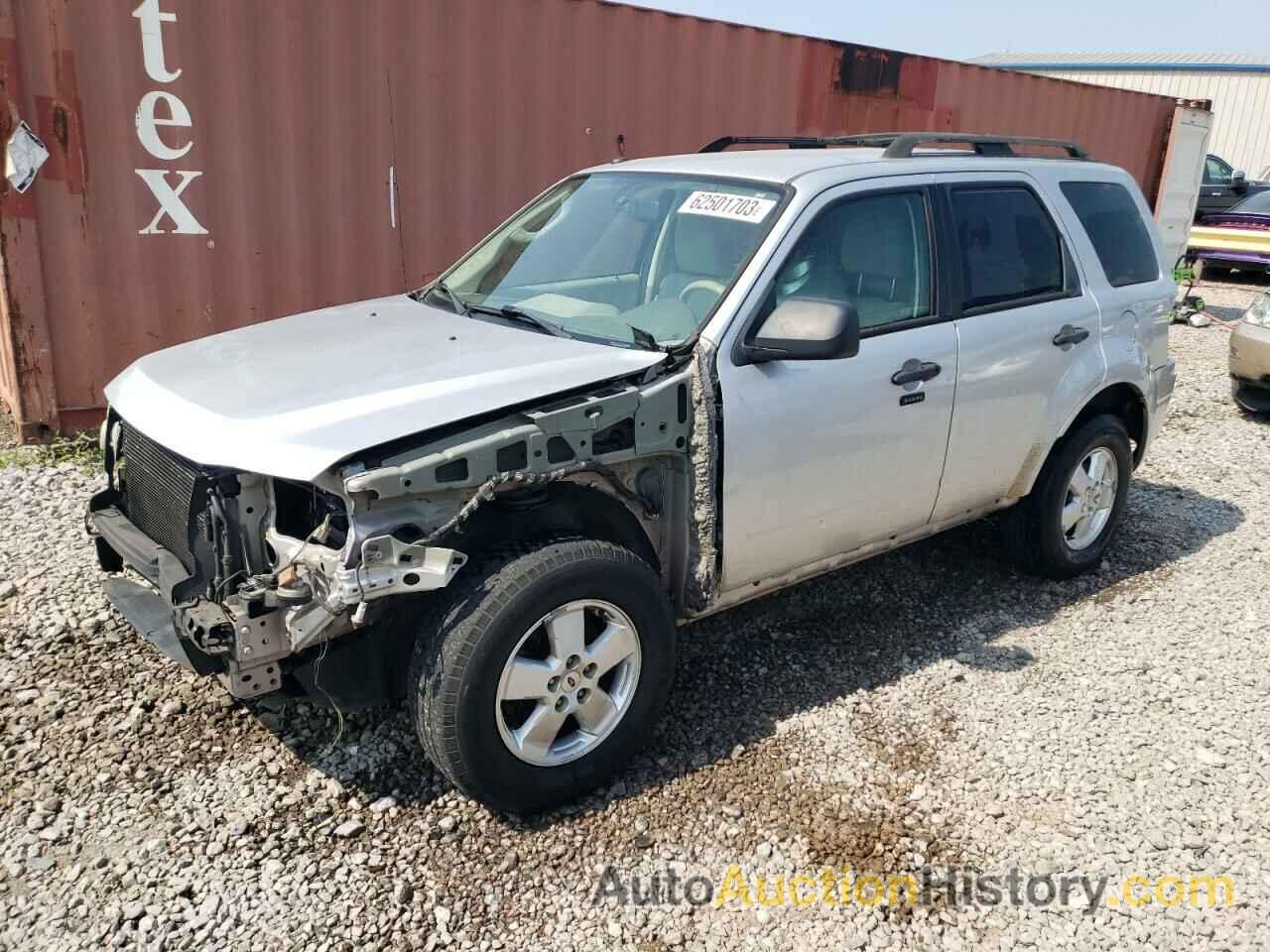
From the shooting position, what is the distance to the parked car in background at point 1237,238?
1531 centimetres

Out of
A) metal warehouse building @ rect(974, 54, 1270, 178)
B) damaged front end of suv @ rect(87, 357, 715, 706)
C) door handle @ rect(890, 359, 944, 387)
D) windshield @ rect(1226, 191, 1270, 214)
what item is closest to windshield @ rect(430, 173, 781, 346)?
damaged front end of suv @ rect(87, 357, 715, 706)

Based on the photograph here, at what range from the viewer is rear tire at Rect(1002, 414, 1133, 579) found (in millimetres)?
4598

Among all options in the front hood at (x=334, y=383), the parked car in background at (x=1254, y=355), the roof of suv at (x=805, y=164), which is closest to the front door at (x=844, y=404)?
the roof of suv at (x=805, y=164)

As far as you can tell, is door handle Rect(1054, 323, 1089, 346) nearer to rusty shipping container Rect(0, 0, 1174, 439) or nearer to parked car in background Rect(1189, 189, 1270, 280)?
rusty shipping container Rect(0, 0, 1174, 439)

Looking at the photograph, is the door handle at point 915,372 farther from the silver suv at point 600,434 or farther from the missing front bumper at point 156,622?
the missing front bumper at point 156,622

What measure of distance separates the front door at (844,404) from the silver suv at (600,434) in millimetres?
11

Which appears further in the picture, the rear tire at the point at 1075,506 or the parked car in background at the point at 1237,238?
the parked car in background at the point at 1237,238

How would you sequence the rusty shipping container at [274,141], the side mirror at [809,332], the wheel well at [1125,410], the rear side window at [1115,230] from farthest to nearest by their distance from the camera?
the rusty shipping container at [274,141] < the wheel well at [1125,410] < the rear side window at [1115,230] < the side mirror at [809,332]

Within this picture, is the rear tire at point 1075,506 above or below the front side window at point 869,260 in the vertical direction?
below

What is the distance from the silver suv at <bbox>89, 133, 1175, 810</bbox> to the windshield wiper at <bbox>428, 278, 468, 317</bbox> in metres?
0.02

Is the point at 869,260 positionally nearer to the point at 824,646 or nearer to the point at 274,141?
the point at 824,646

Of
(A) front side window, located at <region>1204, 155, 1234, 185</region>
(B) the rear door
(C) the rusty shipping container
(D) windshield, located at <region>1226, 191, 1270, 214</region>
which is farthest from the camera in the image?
(A) front side window, located at <region>1204, 155, 1234, 185</region>

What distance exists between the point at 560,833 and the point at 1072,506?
9.73 feet

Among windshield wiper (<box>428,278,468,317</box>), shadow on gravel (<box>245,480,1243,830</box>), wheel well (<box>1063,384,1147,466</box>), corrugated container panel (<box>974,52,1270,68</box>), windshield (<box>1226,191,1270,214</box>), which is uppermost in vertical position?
corrugated container panel (<box>974,52,1270,68</box>)
